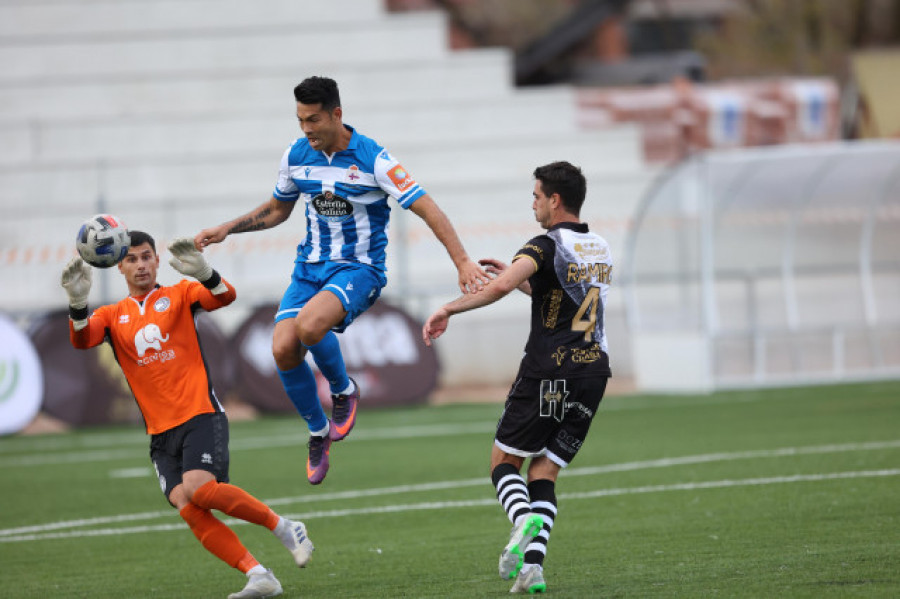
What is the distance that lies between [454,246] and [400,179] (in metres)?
0.61

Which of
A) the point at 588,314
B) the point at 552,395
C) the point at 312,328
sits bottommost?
the point at 552,395

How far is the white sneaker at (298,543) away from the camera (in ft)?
24.6

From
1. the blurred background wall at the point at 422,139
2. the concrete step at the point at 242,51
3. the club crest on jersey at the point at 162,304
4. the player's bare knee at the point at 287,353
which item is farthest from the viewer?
the concrete step at the point at 242,51

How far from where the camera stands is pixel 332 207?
827 cm

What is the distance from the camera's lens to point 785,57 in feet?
129

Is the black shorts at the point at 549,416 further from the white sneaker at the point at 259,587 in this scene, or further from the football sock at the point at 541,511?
the white sneaker at the point at 259,587

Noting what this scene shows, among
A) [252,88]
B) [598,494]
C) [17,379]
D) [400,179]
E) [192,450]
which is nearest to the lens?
[192,450]

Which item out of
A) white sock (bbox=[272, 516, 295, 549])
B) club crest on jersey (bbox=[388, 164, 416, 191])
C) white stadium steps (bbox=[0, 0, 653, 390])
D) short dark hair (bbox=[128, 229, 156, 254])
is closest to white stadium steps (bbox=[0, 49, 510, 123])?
white stadium steps (bbox=[0, 0, 653, 390])

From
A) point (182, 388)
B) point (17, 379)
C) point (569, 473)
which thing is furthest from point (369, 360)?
point (182, 388)

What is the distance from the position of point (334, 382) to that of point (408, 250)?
14.8 meters

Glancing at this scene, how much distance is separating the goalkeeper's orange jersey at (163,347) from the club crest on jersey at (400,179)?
3.71ft

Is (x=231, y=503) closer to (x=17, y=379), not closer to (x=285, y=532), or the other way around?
(x=285, y=532)

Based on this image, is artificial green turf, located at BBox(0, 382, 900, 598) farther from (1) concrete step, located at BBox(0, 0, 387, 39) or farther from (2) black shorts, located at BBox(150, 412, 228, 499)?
(1) concrete step, located at BBox(0, 0, 387, 39)

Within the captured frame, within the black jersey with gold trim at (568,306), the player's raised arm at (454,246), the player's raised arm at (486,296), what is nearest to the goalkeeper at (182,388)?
the player's raised arm at (454,246)
